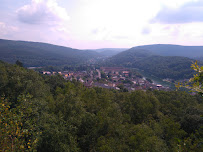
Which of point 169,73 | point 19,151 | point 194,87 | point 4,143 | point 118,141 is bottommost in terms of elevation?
point 169,73

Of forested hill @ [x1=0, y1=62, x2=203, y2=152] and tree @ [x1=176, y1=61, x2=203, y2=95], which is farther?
forested hill @ [x1=0, y1=62, x2=203, y2=152]

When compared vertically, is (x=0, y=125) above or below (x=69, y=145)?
above

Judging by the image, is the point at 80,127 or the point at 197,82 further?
the point at 80,127

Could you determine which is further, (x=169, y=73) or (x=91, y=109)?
(x=169, y=73)

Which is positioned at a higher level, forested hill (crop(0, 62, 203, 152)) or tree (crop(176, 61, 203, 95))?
tree (crop(176, 61, 203, 95))

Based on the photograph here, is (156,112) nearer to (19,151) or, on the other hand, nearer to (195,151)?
(195,151)

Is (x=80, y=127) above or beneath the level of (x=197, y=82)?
beneath

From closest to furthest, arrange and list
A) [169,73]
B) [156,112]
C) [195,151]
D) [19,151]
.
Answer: [19,151] < [195,151] < [156,112] < [169,73]

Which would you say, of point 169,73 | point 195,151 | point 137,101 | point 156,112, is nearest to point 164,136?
point 195,151

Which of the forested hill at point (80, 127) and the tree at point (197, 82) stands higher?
the tree at point (197, 82)

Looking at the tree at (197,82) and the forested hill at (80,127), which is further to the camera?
the forested hill at (80,127)

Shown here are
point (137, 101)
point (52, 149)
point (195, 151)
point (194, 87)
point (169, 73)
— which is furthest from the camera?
point (169, 73)
